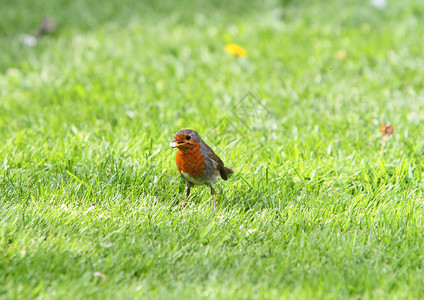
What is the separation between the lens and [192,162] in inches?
147

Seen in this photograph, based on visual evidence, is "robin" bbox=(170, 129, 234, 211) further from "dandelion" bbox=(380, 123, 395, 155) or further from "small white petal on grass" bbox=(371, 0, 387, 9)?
"small white petal on grass" bbox=(371, 0, 387, 9)

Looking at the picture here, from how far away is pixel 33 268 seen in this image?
2922mm

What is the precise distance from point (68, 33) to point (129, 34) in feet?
2.80

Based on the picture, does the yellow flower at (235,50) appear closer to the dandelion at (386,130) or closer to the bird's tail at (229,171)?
the dandelion at (386,130)

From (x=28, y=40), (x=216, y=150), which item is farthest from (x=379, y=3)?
(x=28, y=40)

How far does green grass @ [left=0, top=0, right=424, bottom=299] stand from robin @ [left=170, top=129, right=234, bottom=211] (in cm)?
22

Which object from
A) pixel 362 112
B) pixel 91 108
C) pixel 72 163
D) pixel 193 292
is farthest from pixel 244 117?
pixel 193 292

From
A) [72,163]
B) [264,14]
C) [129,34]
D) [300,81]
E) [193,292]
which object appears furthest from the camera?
[264,14]

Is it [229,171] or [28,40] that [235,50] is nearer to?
[28,40]

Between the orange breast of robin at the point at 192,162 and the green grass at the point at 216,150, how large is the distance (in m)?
0.26

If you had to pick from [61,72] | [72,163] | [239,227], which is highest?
[61,72]

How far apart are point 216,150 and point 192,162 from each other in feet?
3.33

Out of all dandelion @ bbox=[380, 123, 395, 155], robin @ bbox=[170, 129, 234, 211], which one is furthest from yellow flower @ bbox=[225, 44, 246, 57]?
robin @ bbox=[170, 129, 234, 211]

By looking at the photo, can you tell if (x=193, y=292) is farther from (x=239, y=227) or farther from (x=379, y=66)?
(x=379, y=66)
